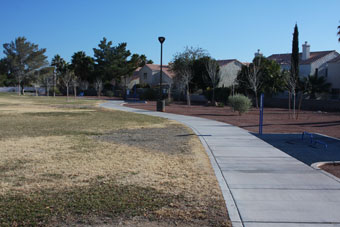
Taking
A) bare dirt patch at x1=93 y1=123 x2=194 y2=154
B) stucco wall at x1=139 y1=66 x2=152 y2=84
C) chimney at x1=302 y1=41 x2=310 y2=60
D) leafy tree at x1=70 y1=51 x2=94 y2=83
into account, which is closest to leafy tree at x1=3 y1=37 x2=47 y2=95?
leafy tree at x1=70 y1=51 x2=94 y2=83

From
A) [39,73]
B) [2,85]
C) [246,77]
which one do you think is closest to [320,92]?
[246,77]

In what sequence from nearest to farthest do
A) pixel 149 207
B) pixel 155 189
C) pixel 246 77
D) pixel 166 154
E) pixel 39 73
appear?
pixel 149 207
pixel 155 189
pixel 166 154
pixel 246 77
pixel 39 73

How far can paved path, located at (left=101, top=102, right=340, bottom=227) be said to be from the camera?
16.3 feet

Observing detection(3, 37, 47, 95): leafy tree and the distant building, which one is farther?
detection(3, 37, 47, 95): leafy tree

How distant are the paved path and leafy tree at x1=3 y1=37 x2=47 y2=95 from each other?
8476 centimetres

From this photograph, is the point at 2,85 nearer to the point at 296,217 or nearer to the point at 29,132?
the point at 29,132

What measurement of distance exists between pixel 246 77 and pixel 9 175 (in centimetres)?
3369

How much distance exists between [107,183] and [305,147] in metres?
6.85

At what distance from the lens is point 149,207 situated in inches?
210

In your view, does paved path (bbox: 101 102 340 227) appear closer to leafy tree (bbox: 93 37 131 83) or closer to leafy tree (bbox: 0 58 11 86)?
leafy tree (bbox: 93 37 131 83)

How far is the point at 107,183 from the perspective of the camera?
668 centimetres

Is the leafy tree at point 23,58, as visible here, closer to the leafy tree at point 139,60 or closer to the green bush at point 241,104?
the leafy tree at point 139,60

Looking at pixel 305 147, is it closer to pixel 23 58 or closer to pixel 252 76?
pixel 252 76

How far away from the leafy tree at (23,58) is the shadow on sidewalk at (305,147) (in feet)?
272
